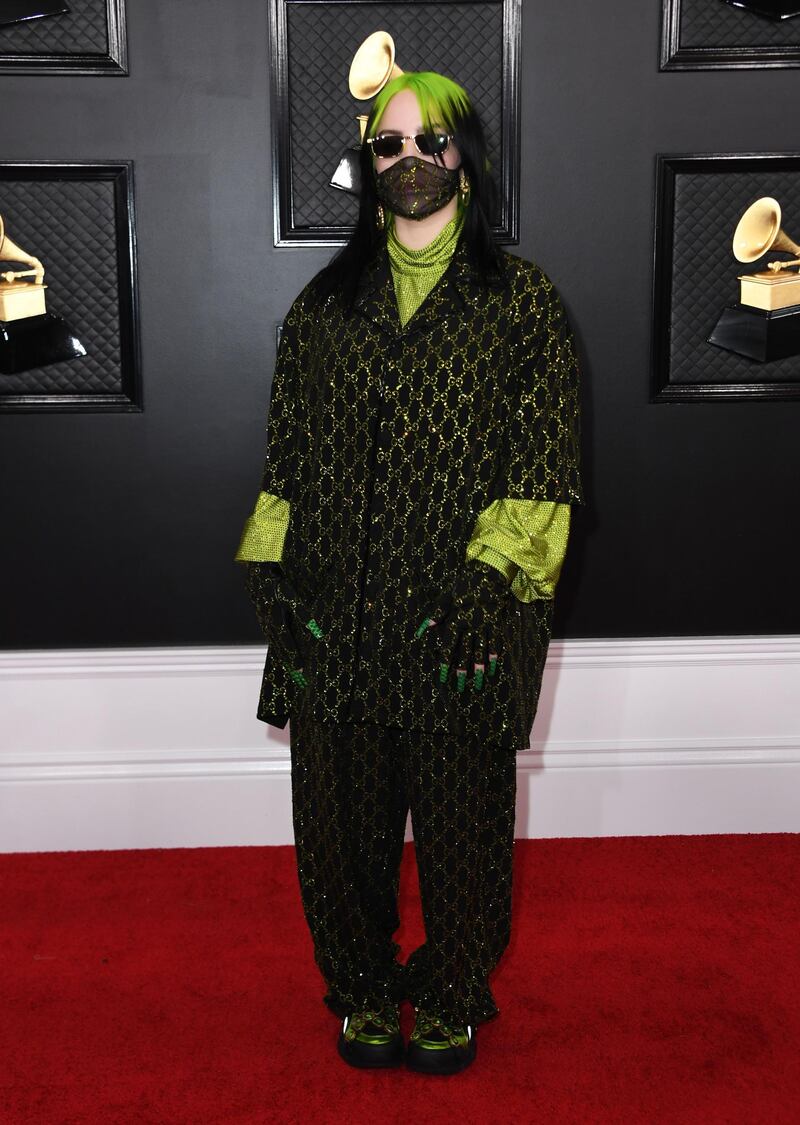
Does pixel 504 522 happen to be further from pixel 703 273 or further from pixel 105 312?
pixel 105 312

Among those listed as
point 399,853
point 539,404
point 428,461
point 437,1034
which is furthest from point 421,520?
point 437,1034

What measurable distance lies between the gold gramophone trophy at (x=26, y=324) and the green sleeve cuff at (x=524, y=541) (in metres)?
1.35

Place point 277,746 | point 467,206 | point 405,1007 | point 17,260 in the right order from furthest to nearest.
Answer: point 277,746 → point 17,260 → point 405,1007 → point 467,206

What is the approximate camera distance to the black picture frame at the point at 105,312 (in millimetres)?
2695

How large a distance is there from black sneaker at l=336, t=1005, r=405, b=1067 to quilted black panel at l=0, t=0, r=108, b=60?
215 centimetres

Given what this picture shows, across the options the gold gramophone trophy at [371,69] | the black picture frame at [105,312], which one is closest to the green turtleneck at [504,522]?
the gold gramophone trophy at [371,69]

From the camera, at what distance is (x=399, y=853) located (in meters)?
2.13

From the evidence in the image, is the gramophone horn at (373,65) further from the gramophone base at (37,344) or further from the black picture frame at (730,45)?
the gramophone base at (37,344)

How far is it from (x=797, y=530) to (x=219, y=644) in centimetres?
150

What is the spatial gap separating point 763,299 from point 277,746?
1.62 meters

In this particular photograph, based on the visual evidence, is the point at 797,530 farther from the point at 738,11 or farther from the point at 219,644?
the point at 219,644

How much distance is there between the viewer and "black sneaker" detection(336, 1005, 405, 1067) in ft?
6.88

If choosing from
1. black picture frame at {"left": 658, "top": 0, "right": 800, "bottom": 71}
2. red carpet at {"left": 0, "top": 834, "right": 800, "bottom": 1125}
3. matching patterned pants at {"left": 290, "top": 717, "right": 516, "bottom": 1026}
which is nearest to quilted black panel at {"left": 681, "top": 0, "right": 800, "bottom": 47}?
black picture frame at {"left": 658, "top": 0, "right": 800, "bottom": 71}

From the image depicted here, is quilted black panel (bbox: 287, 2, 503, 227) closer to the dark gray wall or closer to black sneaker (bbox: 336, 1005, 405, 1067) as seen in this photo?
the dark gray wall
